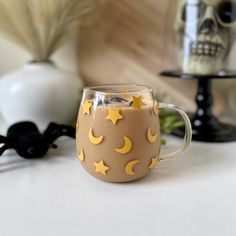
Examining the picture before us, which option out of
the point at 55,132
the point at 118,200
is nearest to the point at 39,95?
the point at 55,132

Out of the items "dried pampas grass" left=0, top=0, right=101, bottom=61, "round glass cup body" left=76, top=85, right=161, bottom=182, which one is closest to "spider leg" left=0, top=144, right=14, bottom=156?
"round glass cup body" left=76, top=85, right=161, bottom=182

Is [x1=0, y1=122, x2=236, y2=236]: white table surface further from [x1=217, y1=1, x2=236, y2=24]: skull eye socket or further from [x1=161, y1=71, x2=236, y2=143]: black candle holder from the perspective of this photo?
[x1=217, y1=1, x2=236, y2=24]: skull eye socket

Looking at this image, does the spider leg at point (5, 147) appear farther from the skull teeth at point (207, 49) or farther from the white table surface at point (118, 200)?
the skull teeth at point (207, 49)

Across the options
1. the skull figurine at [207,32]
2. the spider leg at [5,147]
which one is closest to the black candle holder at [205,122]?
the skull figurine at [207,32]

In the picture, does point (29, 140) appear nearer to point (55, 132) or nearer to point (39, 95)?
point (55, 132)

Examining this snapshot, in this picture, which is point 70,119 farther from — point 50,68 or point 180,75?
point 180,75

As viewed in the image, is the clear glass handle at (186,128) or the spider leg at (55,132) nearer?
the clear glass handle at (186,128)
